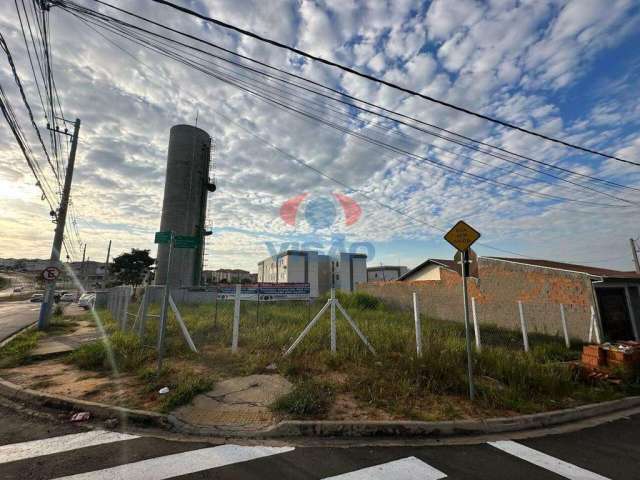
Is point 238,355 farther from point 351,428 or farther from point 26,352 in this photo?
point 26,352

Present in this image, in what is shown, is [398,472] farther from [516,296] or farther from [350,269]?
[350,269]

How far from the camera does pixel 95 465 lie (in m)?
3.06

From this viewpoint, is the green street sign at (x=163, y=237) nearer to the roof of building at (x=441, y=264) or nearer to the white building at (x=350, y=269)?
the roof of building at (x=441, y=264)

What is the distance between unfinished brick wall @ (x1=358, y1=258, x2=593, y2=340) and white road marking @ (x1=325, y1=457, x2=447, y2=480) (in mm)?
10777

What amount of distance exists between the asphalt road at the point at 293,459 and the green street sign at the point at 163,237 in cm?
322

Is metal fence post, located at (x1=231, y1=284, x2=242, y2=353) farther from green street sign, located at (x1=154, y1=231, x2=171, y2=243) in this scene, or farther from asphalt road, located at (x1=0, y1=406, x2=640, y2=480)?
asphalt road, located at (x1=0, y1=406, x2=640, y2=480)

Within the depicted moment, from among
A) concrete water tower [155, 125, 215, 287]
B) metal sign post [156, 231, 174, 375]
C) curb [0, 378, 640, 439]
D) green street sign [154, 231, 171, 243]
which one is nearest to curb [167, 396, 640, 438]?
curb [0, 378, 640, 439]

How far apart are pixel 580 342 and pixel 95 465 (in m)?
13.2

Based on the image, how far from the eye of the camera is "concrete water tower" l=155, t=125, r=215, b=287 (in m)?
24.5

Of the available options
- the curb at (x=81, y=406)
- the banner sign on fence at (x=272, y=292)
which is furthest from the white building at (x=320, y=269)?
the curb at (x=81, y=406)

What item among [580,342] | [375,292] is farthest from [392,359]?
[375,292]

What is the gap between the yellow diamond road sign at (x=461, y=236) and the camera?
5.25 metres

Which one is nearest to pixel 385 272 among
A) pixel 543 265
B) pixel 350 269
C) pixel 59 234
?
pixel 350 269

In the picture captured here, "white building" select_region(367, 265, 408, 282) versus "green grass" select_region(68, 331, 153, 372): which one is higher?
"white building" select_region(367, 265, 408, 282)
